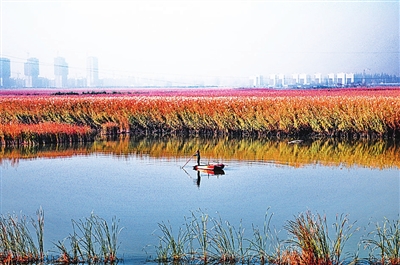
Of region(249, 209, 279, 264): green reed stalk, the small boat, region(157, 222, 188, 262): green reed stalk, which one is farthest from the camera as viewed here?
the small boat

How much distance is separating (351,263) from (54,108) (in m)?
21.4

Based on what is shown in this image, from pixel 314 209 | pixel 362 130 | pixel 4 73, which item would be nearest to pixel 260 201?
pixel 314 209

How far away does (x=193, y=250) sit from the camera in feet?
28.7

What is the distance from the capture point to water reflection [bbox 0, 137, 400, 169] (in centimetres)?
1730

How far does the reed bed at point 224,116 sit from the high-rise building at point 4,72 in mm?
48247

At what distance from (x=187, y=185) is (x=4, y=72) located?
2649 inches

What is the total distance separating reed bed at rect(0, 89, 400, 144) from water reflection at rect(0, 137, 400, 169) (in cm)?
137

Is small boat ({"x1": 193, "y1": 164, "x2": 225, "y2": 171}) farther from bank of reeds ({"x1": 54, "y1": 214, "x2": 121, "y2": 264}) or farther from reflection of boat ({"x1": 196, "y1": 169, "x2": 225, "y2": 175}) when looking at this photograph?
bank of reeds ({"x1": 54, "y1": 214, "x2": 121, "y2": 264})

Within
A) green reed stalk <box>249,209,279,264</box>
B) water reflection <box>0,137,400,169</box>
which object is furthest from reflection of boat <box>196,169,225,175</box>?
green reed stalk <box>249,209,279,264</box>

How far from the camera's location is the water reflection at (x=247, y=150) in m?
17.3

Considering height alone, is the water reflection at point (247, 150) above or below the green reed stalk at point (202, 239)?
above

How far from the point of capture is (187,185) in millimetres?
13539

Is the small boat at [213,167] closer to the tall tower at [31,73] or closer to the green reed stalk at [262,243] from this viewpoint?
the green reed stalk at [262,243]

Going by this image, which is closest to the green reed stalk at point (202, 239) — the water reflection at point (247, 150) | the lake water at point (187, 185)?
the lake water at point (187, 185)
